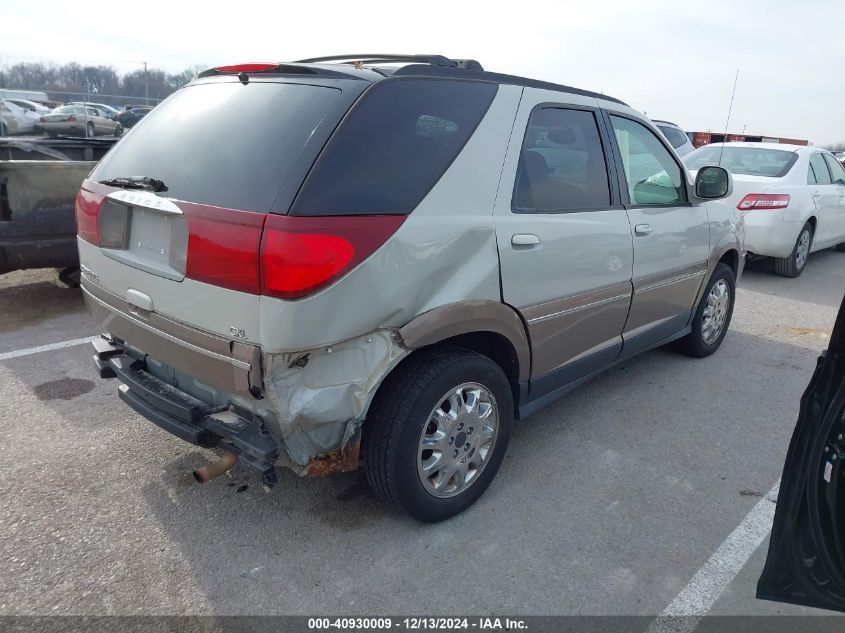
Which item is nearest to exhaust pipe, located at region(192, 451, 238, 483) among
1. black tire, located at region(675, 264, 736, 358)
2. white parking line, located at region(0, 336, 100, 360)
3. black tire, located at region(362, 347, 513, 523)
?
black tire, located at region(362, 347, 513, 523)

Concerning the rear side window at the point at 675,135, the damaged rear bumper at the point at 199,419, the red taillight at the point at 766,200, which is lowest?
the damaged rear bumper at the point at 199,419

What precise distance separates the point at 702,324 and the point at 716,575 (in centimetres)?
268

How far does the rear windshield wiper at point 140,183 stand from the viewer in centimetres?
258

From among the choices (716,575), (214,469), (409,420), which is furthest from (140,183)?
(716,575)

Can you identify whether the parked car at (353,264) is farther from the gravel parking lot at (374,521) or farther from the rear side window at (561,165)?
the gravel parking lot at (374,521)

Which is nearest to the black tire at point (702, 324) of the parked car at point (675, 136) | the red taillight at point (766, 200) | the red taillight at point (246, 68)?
the red taillight at point (766, 200)

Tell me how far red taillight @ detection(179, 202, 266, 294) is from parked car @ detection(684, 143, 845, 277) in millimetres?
7202

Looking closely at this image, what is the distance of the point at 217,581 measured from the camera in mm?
2504

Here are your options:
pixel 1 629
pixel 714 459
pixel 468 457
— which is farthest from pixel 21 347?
pixel 714 459

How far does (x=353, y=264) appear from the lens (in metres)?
2.30

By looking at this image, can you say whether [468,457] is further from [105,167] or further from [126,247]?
[105,167]

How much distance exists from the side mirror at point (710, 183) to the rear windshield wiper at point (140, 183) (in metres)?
3.32

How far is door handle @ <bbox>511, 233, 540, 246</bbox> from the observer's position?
287 cm

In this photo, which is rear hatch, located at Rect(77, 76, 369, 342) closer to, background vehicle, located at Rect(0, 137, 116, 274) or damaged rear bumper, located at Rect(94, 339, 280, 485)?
damaged rear bumper, located at Rect(94, 339, 280, 485)
